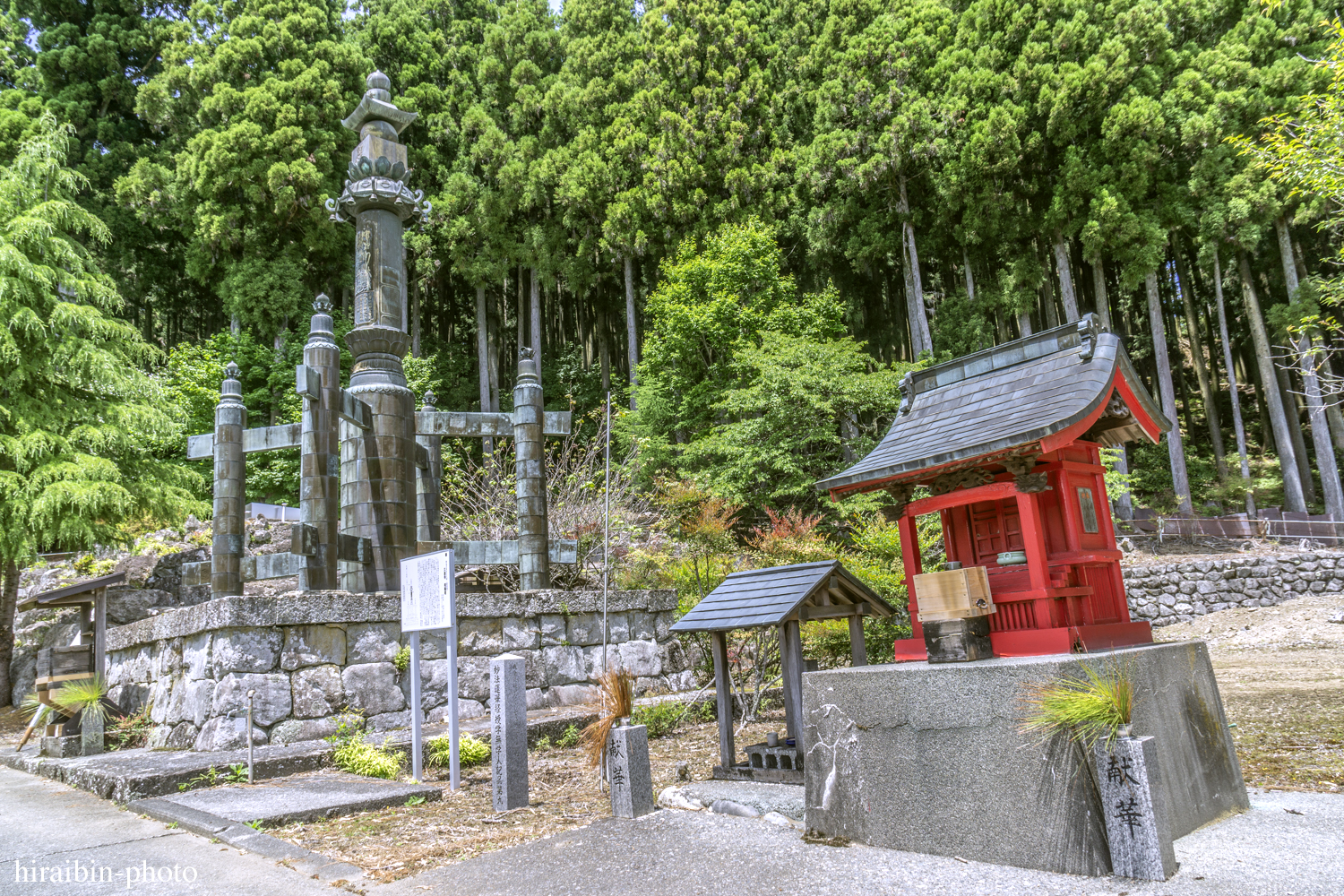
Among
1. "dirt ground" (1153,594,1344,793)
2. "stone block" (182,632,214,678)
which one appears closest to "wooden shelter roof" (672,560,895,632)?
"dirt ground" (1153,594,1344,793)

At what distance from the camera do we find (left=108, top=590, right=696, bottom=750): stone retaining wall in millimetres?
6773

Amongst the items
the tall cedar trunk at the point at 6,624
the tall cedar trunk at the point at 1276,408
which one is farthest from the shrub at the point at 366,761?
the tall cedar trunk at the point at 1276,408

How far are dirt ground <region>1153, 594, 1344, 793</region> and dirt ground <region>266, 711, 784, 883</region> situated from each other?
3.95 meters

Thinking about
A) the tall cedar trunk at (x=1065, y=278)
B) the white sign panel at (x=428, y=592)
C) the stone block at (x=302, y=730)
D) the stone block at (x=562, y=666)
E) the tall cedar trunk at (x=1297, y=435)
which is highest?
the tall cedar trunk at (x=1065, y=278)

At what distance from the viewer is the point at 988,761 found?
371 centimetres

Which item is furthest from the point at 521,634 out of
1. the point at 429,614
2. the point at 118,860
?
the point at 118,860

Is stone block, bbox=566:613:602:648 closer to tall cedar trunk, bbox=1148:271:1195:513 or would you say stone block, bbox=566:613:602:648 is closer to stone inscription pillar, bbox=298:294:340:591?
stone inscription pillar, bbox=298:294:340:591

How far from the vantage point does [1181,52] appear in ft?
67.4

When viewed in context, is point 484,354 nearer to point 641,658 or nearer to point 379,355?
point 379,355

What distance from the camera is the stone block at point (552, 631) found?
868 centimetres

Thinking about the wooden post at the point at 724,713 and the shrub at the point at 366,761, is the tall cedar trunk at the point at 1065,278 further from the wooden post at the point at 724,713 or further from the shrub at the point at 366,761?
the shrub at the point at 366,761

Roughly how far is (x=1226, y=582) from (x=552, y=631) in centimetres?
Answer: 1616

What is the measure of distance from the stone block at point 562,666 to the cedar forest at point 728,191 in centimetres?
715

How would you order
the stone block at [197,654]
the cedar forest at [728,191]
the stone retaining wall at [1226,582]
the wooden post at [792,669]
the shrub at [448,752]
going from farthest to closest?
the cedar forest at [728,191] → the stone retaining wall at [1226,582] → the stone block at [197,654] → the shrub at [448,752] → the wooden post at [792,669]
